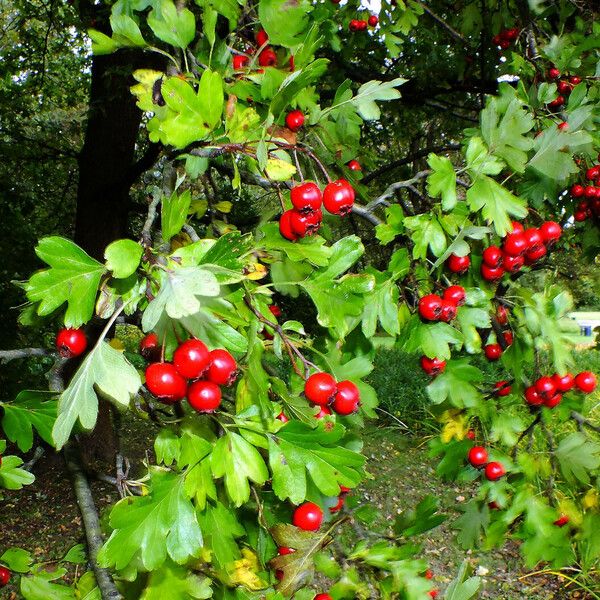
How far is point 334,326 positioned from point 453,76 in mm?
3623

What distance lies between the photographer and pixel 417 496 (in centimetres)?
543

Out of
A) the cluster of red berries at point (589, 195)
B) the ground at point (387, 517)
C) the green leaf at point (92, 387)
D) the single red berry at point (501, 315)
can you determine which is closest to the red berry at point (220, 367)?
the green leaf at point (92, 387)

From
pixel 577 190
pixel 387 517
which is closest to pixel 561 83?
pixel 577 190

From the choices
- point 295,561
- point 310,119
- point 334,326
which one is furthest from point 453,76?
point 295,561

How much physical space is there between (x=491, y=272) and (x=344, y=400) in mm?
606

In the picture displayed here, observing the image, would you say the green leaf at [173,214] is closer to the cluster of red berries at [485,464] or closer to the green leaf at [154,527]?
the green leaf at [154,527]

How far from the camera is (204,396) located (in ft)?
3.10

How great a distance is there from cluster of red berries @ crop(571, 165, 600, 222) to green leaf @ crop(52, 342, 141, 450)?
2.07 metres

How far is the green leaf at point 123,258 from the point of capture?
35.2 inches

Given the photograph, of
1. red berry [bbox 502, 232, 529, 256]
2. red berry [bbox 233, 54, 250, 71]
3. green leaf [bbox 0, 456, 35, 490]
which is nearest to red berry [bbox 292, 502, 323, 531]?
green leaf [bbox 0, 456, 35, 490]

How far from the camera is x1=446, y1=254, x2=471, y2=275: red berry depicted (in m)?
1.50

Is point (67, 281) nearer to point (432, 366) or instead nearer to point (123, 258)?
point (123, 258)

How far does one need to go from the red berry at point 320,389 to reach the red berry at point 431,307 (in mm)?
371

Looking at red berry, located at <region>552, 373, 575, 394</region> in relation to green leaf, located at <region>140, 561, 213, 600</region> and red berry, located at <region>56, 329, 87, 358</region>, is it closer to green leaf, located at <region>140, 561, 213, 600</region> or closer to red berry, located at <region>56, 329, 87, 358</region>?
green leaf, located at <region>140, 561, 213, 600</region>
